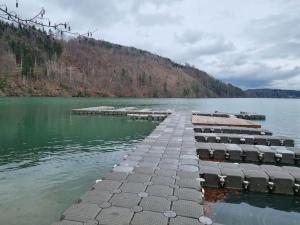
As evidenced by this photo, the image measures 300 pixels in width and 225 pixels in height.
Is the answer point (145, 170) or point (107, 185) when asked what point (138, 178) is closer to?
point (145, 170)

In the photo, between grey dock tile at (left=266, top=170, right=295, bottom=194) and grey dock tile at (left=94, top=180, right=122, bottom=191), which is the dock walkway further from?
grey dock tile at (left=266, top=170, right=295, bottom=194)

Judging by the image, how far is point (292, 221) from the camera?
9508 millimetres

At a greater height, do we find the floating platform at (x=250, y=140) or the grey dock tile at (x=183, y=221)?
the grey dock tile at (x=183, y=221)

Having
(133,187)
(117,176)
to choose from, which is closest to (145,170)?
(117,176)

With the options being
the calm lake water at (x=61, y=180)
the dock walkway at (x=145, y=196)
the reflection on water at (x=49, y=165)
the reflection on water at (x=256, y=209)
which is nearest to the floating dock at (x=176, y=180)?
the dock walkway at (x=145, y=196)

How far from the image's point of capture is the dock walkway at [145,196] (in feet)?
21.9

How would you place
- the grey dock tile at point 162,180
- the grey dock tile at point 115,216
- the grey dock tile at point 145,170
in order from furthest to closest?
the grey dock tile at point 145,170 → the grey dock tile at point 162,180 → the grey dock tile at point 115,216

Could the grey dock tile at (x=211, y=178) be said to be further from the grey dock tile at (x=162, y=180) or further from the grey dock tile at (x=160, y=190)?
the grey dock tile at (x=160, y=190)

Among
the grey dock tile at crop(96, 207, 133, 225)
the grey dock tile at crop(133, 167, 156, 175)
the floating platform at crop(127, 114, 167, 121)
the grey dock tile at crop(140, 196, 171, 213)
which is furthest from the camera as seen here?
the floating platform at crop(127, 114, 167, 121)

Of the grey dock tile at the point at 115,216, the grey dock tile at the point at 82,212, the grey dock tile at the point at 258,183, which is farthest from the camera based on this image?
Result: the grey dock tile at the point at 258,183

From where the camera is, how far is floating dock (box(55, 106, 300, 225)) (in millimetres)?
6871

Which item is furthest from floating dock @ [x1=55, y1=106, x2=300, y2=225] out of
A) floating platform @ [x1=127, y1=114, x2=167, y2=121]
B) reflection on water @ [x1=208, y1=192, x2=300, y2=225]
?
floating platform @ [x1=127, y1=114, x2=167, y2=121]

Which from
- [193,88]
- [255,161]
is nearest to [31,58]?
[193,88]

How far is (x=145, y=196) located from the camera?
8.10m
